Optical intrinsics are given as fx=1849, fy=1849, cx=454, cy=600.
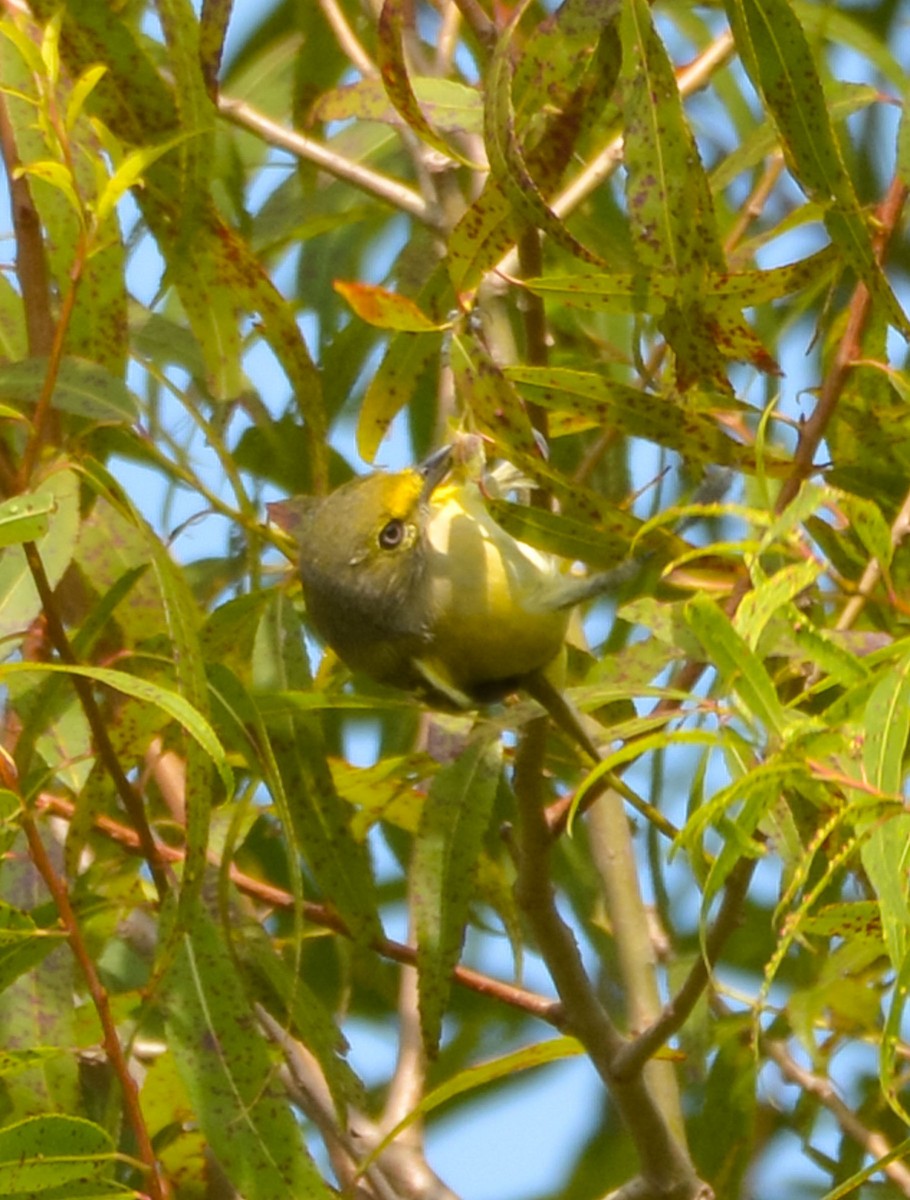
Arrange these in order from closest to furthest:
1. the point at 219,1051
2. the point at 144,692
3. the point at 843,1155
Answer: the point at 144,692
the point at 219,1051
the point at 843,1155

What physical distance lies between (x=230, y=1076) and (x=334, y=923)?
10.6 inches

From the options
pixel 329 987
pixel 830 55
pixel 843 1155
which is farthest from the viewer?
pixel 830 55

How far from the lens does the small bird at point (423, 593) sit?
6.03ft

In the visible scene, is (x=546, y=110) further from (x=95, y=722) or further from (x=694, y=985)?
(x=694, y=985)

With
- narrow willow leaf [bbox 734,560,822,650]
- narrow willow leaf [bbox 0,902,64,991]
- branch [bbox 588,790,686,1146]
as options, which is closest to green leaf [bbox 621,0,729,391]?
narrow willow leaf [bbox 734,560,822,650]

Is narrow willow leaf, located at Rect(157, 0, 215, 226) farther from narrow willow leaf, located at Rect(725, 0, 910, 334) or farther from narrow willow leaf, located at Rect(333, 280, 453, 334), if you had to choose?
narrow willow leaf, located at Rect(725, 0, 910, 334)

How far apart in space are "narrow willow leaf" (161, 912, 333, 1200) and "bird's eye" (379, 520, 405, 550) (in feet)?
1.61

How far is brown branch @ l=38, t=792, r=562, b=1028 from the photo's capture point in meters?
1.65

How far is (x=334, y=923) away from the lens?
67.4 inches

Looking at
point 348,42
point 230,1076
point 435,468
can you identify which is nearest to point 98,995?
point 230,1076

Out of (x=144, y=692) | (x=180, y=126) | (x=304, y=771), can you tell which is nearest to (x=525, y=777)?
(x=304, y=771)

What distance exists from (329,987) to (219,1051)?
2.57 feet

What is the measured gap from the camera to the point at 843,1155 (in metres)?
2.02

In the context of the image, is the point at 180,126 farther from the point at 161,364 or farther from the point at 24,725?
the point at 24,725
